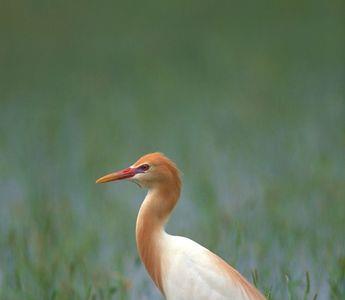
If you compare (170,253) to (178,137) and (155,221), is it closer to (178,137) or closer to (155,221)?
(155,221)

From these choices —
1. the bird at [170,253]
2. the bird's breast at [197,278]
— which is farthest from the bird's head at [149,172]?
the bird's breast at [197,278]

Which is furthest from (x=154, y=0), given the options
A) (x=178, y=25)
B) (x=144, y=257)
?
(x=144, y=257)

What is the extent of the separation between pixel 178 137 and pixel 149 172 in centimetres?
174

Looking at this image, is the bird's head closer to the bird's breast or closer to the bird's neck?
the bird's neck

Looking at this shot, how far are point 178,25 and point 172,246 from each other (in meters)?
2.46

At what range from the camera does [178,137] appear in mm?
3814

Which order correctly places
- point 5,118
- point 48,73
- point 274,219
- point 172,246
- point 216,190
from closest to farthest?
point 172,246 → point 274,219 → point 216,190 → point 5,118 → point 48,73

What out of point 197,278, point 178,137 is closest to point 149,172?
point 197,278

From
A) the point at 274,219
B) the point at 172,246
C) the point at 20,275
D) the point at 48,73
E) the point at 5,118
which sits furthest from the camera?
the point at 48,73

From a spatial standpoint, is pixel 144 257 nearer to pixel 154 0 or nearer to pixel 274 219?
pixel 274 219

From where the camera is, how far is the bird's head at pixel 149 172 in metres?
2.07

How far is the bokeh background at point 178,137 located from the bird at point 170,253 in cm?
26

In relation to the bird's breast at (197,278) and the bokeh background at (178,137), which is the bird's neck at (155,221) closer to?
the bird's breast at (197,278)

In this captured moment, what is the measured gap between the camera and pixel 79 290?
270 cm
